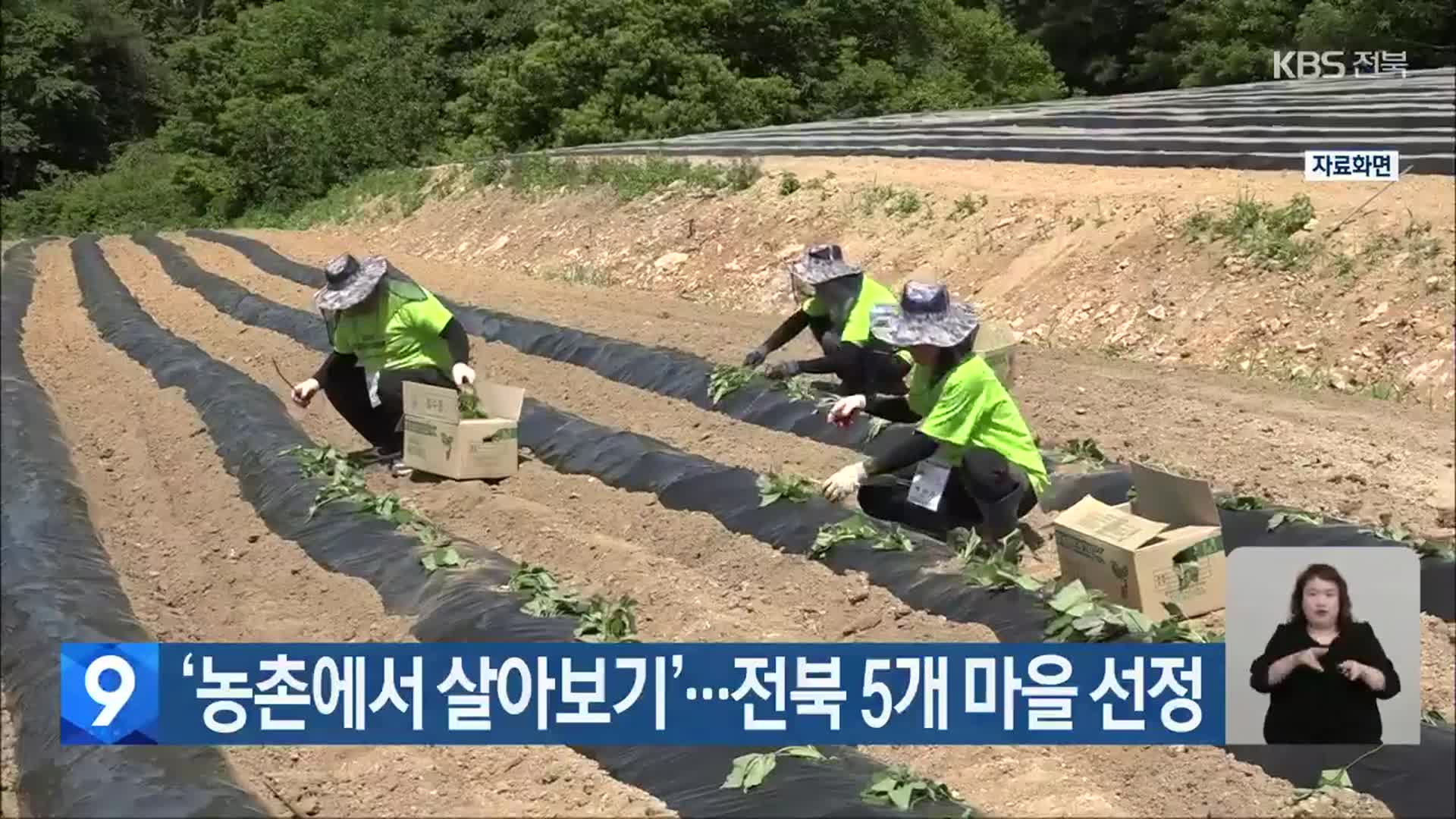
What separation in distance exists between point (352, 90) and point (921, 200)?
1992 centimetres

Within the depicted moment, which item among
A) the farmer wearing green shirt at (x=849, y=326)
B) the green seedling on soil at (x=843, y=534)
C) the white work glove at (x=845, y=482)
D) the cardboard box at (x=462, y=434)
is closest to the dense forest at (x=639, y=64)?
the cardboard box at (x=462, y=434)

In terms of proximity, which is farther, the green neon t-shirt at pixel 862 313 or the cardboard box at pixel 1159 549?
the green neon t-shirt at pixel 862 313

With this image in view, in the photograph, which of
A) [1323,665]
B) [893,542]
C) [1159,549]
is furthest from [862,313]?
[1323,665]

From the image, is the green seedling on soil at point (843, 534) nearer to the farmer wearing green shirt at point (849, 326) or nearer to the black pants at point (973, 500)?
the black pants at point (973, 500)

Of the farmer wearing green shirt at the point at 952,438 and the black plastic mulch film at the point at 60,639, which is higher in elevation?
the farmer wearing green shirt at the point at 952,438

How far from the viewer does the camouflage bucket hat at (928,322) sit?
15.6 feet

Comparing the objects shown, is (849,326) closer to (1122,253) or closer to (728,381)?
(728,381)

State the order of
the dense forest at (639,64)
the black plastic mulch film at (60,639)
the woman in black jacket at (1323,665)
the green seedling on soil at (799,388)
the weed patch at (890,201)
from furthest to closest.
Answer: the dense forest at (639,64) < the weed patch at (890,201) < the green seedling on soil at (799,388) < the black plastic mulch film at (60,639) < the woman in black jacket at (1323,665)

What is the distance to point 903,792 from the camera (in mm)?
3387

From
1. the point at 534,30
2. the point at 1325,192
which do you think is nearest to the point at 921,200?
the point at 1325,192

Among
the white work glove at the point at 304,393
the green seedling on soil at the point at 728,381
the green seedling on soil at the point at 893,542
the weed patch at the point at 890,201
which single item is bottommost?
the green seedling on soil at the point at 893,542

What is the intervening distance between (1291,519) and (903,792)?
2360 millimetres

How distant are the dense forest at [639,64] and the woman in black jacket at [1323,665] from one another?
17.8 meters

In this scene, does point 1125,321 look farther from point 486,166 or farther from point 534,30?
point 534,30
